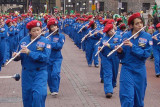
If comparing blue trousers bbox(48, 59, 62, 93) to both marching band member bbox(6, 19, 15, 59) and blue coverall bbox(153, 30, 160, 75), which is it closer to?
blue coverall bbox(153, 30, 160, 75)

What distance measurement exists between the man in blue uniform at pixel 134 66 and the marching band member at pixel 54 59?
3626 mm

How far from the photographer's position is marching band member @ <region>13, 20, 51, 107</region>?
732 cm

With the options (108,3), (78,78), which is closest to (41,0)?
(108,3)

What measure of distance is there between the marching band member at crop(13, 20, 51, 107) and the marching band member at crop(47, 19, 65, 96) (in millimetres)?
3046

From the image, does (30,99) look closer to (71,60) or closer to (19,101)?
(19,101)

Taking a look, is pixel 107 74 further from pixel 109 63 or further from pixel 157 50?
pixel 157 50

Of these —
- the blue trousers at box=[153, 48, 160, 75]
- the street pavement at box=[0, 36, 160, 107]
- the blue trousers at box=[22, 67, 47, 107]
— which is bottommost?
the street pavement at box=[0, 36, 160, 107]

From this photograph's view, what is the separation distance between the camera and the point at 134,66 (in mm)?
7238

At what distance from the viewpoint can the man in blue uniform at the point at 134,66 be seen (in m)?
7.14

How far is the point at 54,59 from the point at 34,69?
11.1ft

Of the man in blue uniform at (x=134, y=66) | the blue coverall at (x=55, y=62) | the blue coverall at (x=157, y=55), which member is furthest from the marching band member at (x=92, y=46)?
the man in blue uniform at (x=134, y=66)

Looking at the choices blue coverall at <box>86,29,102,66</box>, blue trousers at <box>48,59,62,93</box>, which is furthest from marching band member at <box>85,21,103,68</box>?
blue trousers at <box>48,59,62,93</box>

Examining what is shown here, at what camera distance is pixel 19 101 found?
10180 millimetres

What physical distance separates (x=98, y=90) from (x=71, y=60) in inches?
316
